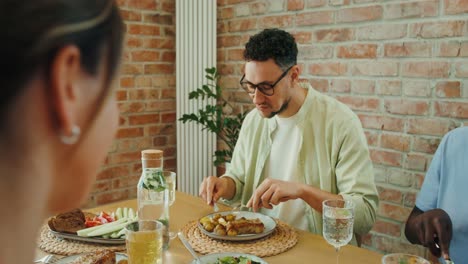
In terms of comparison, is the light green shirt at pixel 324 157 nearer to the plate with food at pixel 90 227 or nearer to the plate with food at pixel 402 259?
the plate with food at pixel 402 259

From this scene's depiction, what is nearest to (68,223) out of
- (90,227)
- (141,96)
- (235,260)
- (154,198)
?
(90,227)

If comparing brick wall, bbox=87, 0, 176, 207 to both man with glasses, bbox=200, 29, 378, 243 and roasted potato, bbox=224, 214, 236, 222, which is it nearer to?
man with glasses, bbox=200, 29, 378, 243

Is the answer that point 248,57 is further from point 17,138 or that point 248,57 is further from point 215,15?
point 17,138

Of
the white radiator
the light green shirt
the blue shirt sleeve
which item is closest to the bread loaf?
the light green shirt

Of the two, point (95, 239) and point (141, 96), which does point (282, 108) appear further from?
point (141, 96)

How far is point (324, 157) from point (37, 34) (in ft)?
5.57

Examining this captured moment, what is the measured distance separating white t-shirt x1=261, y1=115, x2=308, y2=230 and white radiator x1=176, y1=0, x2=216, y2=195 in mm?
1245

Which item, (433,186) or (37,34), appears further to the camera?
(433,186)

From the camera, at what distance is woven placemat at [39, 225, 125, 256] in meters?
1.37

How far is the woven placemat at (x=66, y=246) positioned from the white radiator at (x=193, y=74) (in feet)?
6.27

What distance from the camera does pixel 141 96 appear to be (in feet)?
10.9

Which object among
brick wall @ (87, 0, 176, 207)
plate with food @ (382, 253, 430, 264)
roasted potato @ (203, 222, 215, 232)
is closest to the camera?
plate with food @ (382, 253, 430, 264)

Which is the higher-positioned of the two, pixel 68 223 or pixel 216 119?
pixel 216 119

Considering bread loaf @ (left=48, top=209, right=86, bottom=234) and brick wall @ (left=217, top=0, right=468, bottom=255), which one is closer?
bread loaf @ (left=48, top=209, right=86, bottom=234)
